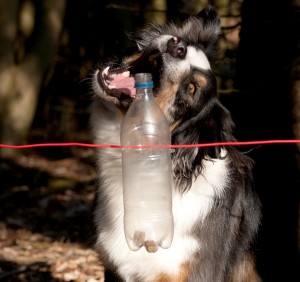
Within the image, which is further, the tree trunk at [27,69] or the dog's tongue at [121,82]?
the tree trunk at [27,69]

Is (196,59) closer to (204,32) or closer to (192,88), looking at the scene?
(192,88)

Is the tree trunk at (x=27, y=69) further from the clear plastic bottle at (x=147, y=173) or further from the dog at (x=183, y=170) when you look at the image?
the clear plastic bottle at (x=147, y=173)

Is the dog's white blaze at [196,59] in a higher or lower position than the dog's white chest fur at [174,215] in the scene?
higher

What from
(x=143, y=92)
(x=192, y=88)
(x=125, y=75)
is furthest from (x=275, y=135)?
(x=143, y=92)

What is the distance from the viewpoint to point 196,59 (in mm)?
4586

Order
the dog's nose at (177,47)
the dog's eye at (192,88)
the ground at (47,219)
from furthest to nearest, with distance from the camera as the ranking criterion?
the ground at (47,219) < the dog's eye at (192,88) < the dog's nose at (177,47)

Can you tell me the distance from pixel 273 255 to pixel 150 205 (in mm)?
1729

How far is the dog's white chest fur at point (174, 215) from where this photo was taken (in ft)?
14.9

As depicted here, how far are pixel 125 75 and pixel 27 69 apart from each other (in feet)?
20.5

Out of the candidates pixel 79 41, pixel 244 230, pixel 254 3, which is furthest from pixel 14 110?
pixel 244 230

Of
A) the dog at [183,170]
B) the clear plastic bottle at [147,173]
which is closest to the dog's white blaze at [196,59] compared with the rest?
the dog at [183,170]

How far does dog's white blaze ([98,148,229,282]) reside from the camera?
4527 mm

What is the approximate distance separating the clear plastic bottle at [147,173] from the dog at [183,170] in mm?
303

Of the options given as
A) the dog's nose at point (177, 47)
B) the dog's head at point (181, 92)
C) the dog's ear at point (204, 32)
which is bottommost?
the dog's head at point (181, 92)
